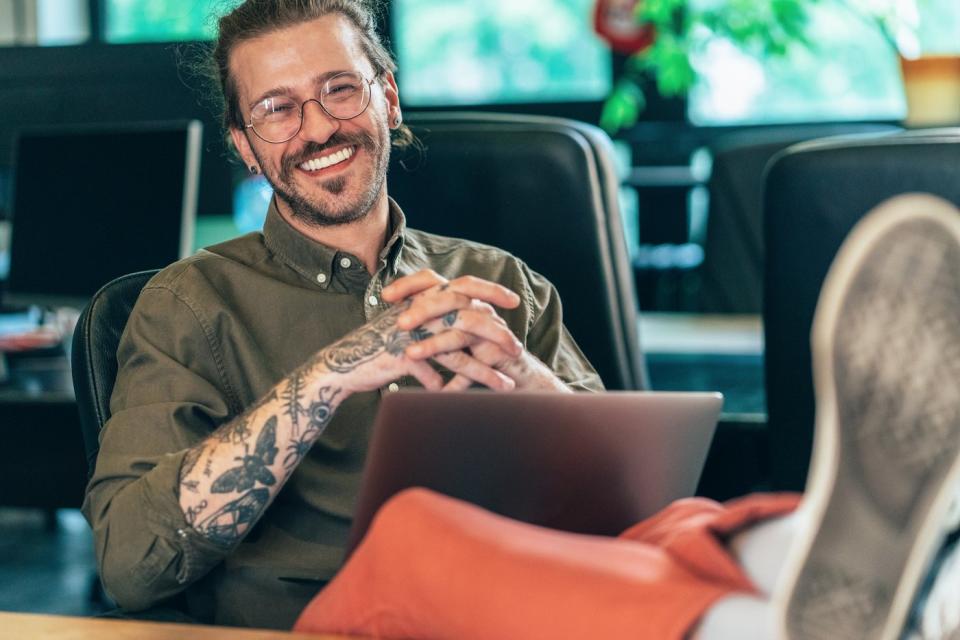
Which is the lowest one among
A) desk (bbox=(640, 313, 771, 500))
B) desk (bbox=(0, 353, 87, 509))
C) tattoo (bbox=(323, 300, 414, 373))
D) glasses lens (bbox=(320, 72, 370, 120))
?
desk (bbox=(0, 353, 87, 509))

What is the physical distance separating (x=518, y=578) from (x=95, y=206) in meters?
2.13

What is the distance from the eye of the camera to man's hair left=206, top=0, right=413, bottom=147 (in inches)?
62.9

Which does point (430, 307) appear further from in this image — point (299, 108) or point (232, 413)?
point (299, 108)

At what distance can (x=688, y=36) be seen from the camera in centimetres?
410

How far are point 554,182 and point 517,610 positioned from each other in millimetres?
1157

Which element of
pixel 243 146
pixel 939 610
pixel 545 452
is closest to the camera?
pixel 939 610

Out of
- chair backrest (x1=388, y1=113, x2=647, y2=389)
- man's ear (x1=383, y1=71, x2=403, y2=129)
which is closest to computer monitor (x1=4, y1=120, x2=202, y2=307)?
chair backrest (x1=388, y1=113, x2=647, y2=389)

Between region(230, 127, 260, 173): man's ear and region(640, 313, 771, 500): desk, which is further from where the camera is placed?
region(640, 313, 771, 500): desk

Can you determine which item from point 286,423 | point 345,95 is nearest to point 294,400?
point 286,423

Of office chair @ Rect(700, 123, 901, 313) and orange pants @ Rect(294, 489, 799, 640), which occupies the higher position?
orange pants @ Rect(294, 489, 799, 640)

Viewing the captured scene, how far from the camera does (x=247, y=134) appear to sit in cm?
162

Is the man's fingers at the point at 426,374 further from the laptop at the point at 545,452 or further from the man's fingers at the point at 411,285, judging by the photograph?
the laptop at the point at 545,452

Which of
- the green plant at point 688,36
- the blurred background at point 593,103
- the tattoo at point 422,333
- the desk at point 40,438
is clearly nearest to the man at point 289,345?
the tattoo at point 422,333

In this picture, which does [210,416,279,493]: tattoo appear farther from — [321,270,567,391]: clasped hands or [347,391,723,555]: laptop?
[347,391,723,555]: laptop
